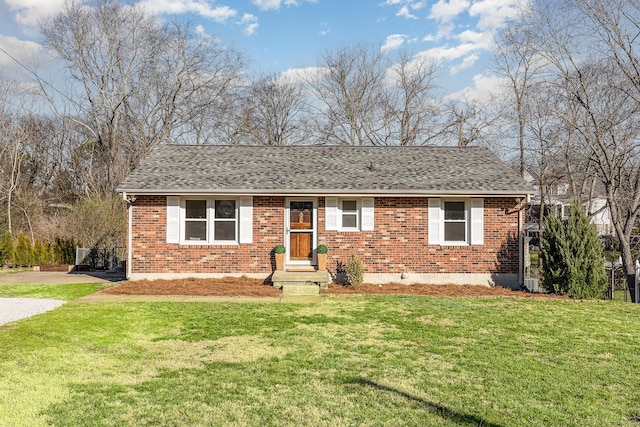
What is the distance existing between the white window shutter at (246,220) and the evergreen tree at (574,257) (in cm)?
812

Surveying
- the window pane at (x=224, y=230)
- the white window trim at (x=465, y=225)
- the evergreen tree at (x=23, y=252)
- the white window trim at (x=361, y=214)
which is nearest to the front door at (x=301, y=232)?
the white window trim at (x=361, y=214)

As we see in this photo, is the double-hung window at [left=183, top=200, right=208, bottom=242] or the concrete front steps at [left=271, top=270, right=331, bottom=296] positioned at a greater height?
the double-hung window at [left=183, top=200, right=208, bottom=242]

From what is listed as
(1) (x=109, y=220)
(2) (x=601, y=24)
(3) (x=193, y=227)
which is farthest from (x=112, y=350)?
(2) (x=601, y=24)

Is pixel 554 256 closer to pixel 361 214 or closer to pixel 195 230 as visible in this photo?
pixel 361 214

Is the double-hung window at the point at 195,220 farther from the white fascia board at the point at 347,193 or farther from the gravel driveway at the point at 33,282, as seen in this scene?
the gravel driveway at the point at 33,282

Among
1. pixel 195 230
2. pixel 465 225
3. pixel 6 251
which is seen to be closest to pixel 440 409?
pixel 465 225

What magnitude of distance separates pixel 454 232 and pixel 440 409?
9801 mm

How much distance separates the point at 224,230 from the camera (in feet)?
45.9

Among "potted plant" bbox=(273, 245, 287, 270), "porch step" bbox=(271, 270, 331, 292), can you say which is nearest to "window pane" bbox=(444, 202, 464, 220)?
"porch step" bbox=(271, 270, 331, 292)

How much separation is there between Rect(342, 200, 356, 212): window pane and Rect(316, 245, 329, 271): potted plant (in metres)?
1.38

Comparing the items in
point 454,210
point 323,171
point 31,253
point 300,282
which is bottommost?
point 300,282

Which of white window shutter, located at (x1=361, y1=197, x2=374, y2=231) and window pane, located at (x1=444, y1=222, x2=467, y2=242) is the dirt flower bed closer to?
window pane, located at (x1=444, y1=222, x2=467, y2=242)

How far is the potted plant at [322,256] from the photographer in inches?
532

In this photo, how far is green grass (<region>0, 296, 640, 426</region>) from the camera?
459cm
